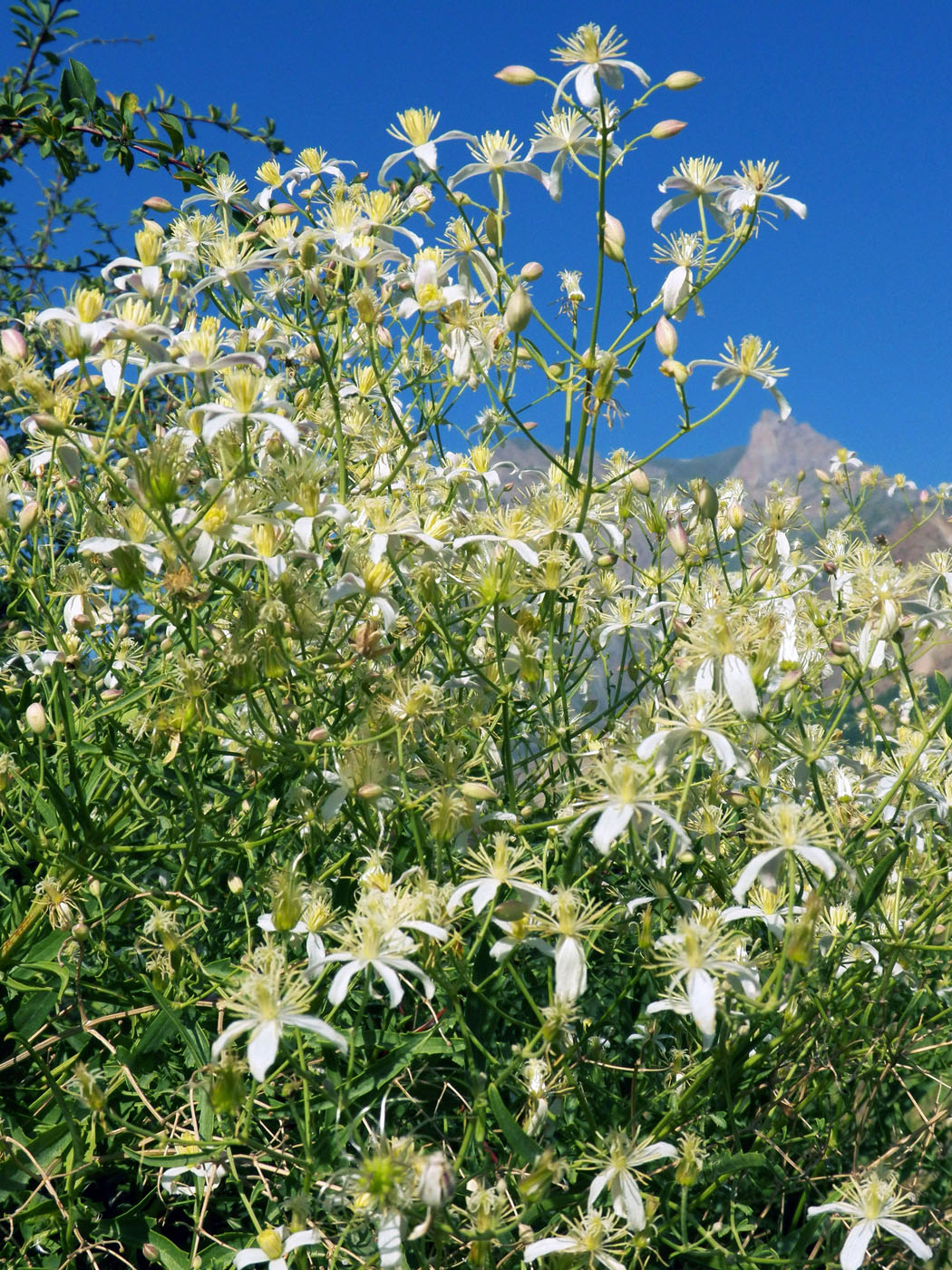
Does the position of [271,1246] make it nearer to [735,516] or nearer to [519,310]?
[519,310]

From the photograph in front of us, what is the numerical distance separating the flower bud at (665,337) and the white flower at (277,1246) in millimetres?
1173

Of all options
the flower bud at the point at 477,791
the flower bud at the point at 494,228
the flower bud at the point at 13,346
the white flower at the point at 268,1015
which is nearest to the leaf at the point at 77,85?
the flower bud at the point at 13,346

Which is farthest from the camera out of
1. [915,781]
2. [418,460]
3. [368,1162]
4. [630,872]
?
[418,460]

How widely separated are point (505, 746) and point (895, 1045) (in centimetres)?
86

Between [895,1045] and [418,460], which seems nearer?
[895,1045]

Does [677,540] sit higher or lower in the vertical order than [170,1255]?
higher

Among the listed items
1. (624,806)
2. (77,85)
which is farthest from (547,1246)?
(77,85)

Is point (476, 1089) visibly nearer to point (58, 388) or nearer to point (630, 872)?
point (630, 872)

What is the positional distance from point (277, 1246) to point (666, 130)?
1427 mm

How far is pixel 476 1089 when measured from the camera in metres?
1.10

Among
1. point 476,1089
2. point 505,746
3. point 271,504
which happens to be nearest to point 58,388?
point 271,504

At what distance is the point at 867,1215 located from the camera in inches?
48.6

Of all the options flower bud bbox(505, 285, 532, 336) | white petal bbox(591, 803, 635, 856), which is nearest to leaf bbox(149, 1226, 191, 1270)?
white petal bbox(591, 803, 635, 856)

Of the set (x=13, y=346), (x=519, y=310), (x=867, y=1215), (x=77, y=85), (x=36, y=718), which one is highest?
(x=77, y=85)
